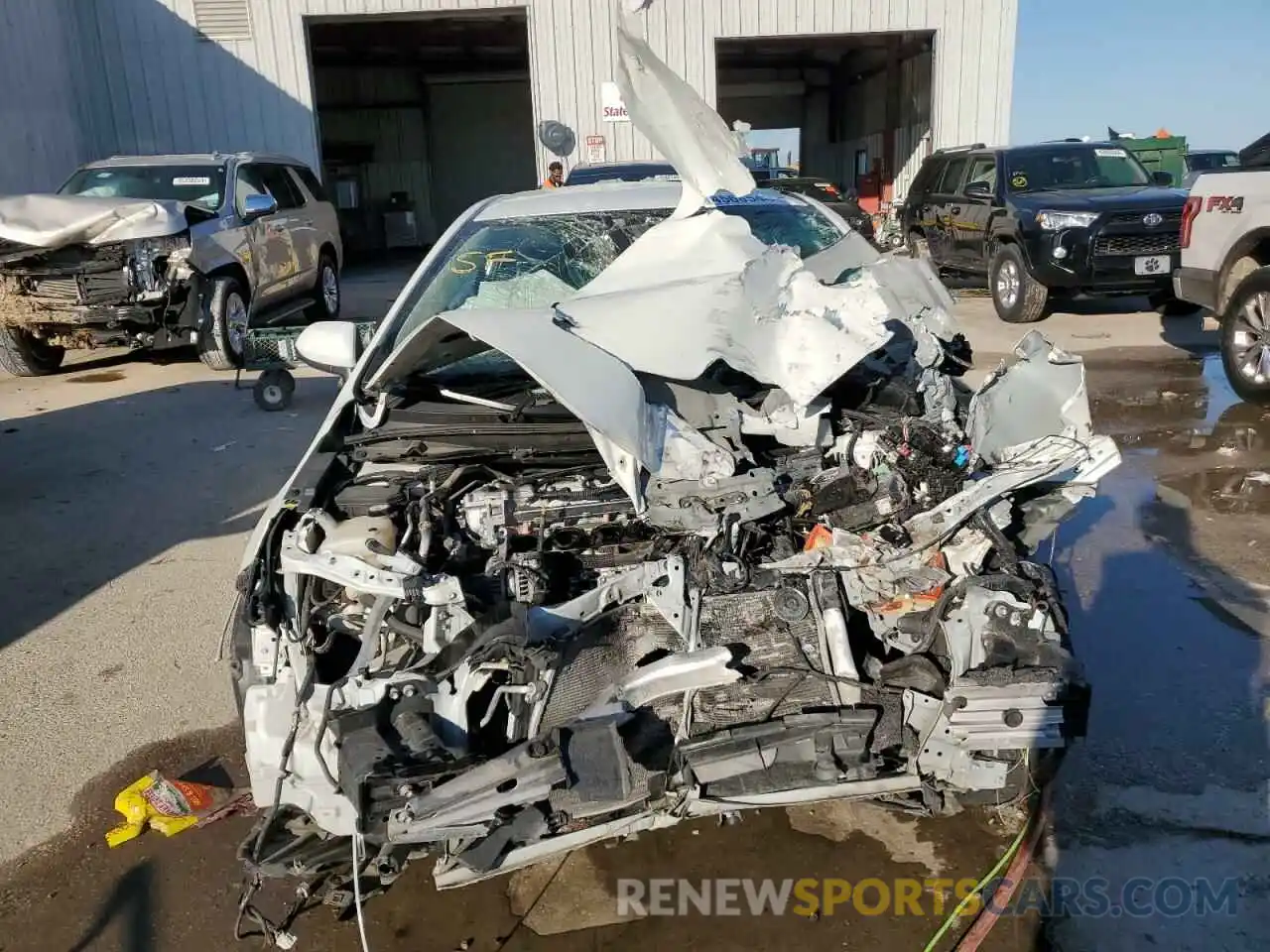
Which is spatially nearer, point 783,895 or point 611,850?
point 783,895

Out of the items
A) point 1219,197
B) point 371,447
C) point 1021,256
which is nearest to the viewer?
point 371,447

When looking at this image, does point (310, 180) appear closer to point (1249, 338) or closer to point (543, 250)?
point (543, 250)

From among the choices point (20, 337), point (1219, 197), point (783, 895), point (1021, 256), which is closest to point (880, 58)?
point (1021, 256)

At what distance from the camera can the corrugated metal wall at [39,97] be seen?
1252 cm

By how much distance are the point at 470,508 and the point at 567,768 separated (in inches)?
35.2

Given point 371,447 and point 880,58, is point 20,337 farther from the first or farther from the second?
point 880,58

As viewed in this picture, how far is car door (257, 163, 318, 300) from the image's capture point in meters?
10.5

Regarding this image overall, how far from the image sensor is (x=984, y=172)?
39.2 feet

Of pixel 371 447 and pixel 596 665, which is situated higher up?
pixel 371 447

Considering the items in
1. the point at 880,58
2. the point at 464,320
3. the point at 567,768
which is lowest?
the point at 567,768

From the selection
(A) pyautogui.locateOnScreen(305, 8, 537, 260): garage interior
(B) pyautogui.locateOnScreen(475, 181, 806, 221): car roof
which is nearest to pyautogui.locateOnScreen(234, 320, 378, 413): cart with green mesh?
(B) pyautogui.locateOnScreen(475, 181, 806, 221): car roof

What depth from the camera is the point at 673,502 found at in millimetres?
2713

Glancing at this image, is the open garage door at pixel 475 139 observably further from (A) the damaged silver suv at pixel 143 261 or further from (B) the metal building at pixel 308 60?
(A) the damaged silver suv at pixel 143 261

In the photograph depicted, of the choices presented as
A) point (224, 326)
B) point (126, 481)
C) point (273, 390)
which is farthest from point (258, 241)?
point (126, 481)
